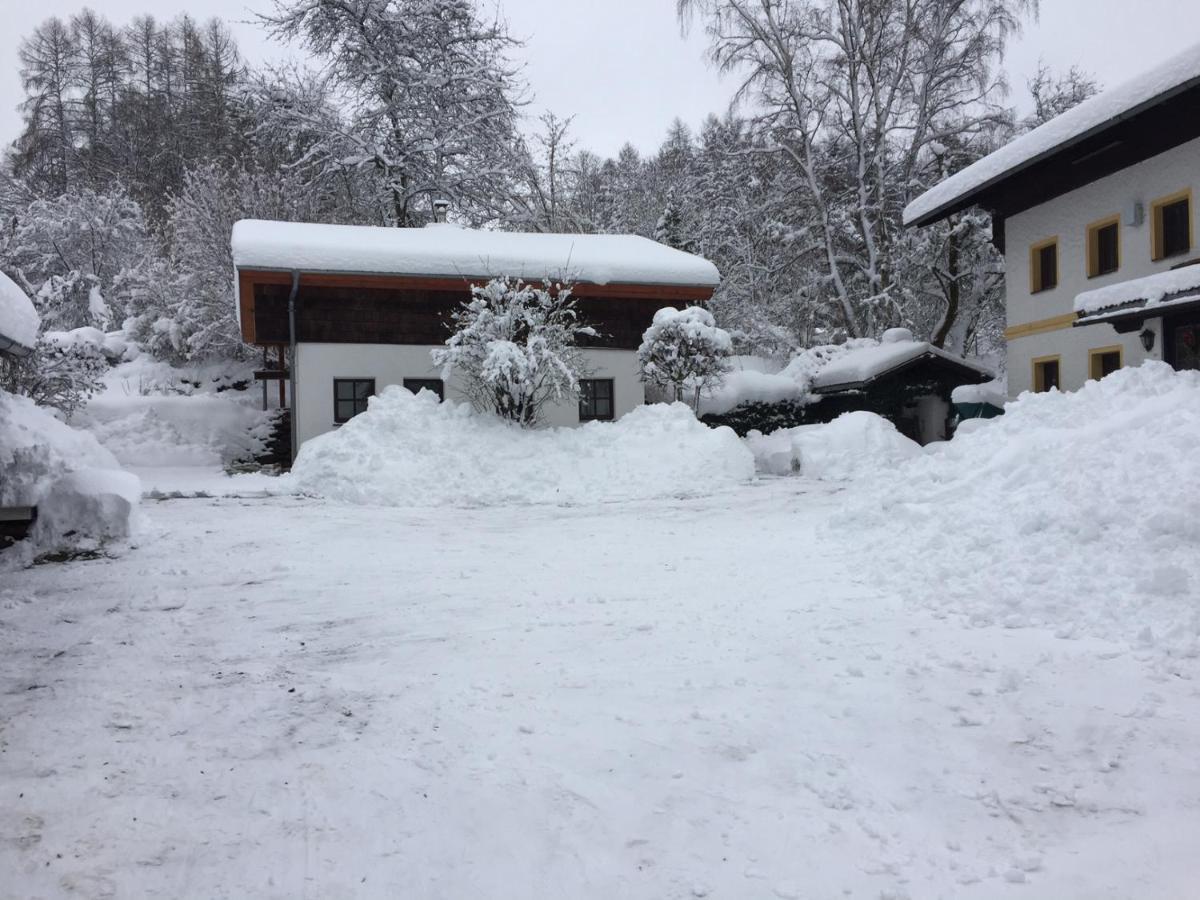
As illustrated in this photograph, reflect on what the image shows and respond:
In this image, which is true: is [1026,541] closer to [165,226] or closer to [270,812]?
[270,812]

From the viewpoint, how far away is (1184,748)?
3.65 m

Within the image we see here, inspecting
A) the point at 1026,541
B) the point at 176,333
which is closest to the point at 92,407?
the point at 176,333

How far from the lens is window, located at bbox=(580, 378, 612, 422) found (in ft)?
61.1

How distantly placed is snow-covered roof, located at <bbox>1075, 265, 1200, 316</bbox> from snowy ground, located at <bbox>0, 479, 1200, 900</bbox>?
917 cm

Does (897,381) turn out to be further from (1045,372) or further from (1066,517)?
(1066,517)

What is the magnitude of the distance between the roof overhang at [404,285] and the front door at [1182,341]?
29.2ft

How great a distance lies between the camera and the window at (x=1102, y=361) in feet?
52.2

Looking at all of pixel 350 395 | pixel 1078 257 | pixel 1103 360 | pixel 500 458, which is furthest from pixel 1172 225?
pixel 350 395

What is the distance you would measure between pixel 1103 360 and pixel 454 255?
44.3 ft

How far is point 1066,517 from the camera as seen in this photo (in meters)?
6.49

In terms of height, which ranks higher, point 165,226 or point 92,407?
point 165,226

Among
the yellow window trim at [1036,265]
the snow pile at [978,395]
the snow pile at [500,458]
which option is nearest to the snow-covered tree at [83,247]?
the snow pile at [500,458]

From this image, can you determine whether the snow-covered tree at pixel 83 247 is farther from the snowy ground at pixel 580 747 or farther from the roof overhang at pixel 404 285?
the snowy ground at pixel 580 747

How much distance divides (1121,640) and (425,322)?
49.2 ft
